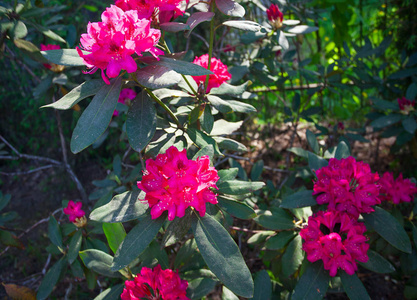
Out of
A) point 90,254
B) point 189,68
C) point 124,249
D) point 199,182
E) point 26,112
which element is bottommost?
point 26,112

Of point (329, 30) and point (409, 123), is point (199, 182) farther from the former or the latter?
point (329, 30)

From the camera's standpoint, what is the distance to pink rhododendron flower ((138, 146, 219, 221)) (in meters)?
0.85

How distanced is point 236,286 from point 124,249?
33 cm

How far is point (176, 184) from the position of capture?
2.77 feet

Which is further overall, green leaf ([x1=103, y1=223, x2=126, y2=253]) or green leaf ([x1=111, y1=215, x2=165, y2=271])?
green leaf ([x1=103, y1=223, x2=126, y2=253])

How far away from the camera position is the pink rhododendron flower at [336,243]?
1065mm

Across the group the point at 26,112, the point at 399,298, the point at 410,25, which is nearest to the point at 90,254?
the point at 399,298

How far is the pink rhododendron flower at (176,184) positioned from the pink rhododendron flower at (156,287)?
0.94 feet

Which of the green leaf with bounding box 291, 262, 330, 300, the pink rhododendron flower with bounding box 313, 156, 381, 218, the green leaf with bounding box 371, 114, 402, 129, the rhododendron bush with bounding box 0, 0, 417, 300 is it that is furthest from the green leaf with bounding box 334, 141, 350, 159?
the green leaf with bounding box 371, 114, 402, 129

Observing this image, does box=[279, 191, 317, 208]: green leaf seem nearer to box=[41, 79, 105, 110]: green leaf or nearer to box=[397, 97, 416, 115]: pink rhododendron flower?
box=[41, 79, 105, 110]: green leaf

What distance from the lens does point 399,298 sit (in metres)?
1.85

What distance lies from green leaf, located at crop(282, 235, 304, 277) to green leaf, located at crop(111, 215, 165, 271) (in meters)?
0.64

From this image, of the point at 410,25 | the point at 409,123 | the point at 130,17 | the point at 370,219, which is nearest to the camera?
the point at 130,17

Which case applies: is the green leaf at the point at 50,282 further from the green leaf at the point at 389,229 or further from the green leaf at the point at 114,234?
the green leaf at the point at 389,229
